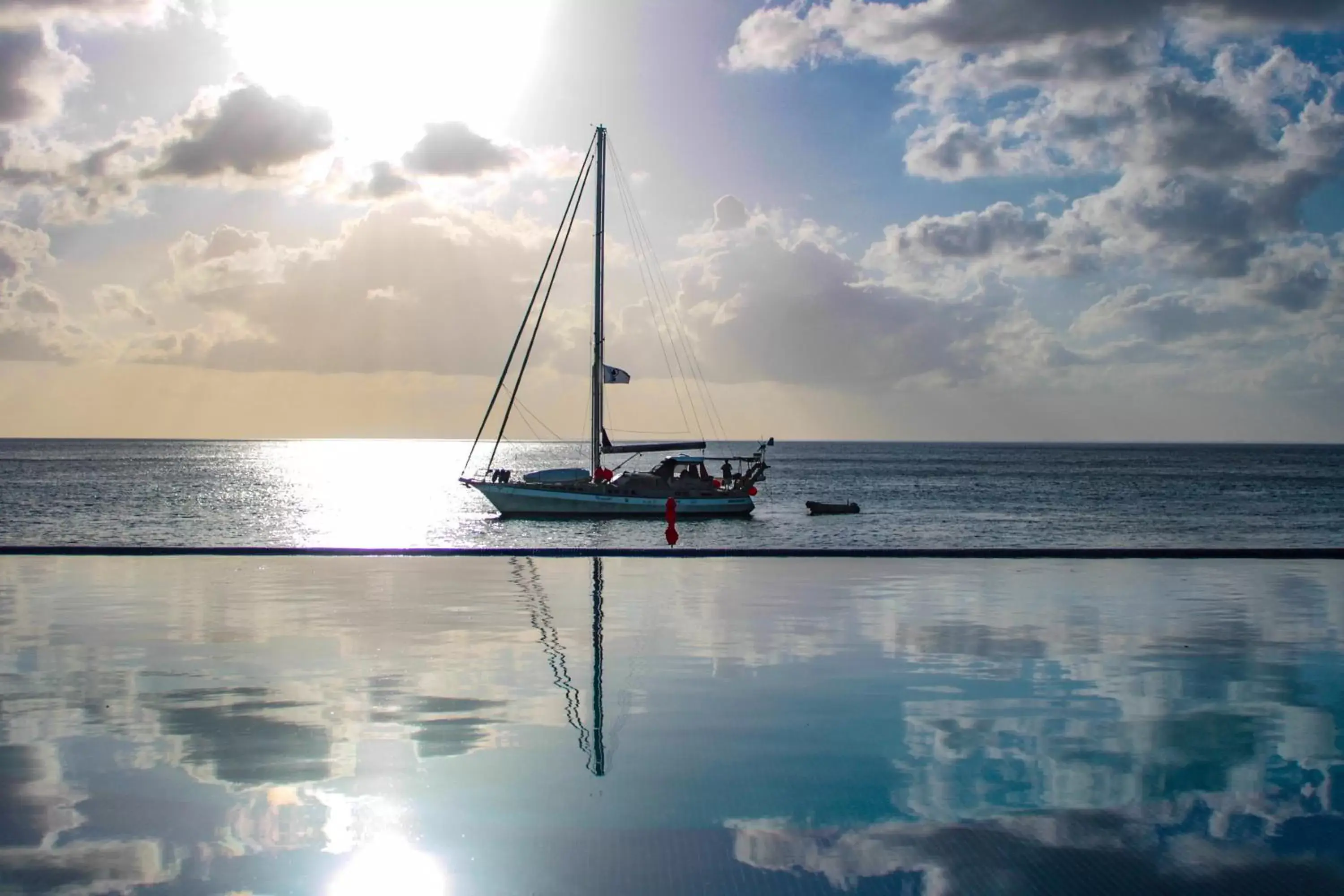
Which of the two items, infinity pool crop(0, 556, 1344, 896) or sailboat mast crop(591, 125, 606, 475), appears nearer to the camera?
infinity pool crop(0, 556, 1344, 896)

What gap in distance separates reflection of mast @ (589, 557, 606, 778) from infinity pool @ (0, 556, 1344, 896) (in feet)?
0.18

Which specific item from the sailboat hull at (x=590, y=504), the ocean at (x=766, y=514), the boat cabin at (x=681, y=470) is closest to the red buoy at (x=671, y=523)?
the ocean at (x=766, y=514)

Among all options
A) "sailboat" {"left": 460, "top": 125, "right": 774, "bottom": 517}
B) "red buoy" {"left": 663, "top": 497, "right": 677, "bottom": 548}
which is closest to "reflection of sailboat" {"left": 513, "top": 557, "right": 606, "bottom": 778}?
"red buoy" {"left": 663, "top": 497, "right": 677, "bottom": 548}

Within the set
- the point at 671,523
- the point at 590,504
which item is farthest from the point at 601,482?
the point at 671,523

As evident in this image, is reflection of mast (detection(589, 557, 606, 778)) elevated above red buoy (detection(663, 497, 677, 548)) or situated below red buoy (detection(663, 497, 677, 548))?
below

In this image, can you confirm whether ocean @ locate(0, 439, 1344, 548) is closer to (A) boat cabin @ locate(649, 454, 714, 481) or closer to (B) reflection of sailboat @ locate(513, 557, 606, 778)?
(A) boat cabin @ locate(649, 454, 714, 481)

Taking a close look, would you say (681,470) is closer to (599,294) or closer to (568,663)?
(599,294)

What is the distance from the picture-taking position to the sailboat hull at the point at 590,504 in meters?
56.8

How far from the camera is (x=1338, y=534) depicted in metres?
57.5

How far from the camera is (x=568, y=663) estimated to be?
44.1ft

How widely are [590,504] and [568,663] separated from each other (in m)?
43.5

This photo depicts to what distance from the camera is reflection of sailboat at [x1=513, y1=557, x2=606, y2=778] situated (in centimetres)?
996

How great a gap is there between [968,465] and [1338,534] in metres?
128

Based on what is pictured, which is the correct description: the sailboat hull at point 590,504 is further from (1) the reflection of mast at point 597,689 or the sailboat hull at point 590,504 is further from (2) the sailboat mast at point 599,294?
(1) the reflection of mast at point 597,689
